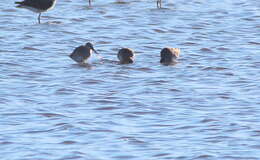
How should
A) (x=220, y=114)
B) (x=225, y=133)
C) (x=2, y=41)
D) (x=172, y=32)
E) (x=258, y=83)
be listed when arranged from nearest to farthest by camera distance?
(x=225, y=133)
(x=220, y=114)
(x=258, y=83)
(x=2, y=41)
(x=172, y=32)

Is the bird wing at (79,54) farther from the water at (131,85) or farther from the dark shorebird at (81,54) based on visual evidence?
the water at (131,85)

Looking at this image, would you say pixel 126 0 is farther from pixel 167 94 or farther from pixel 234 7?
pixel 167 94

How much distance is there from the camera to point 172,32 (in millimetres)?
23453

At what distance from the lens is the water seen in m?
12.4

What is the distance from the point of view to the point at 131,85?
16.9 m

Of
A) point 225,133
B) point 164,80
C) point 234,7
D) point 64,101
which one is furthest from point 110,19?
point 225,133

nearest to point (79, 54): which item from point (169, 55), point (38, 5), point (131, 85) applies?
point (169, 55)

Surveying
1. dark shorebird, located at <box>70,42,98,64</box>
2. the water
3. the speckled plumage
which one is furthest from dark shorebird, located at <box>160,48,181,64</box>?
dark shorebird, located at <box>70,42,98,64</box>

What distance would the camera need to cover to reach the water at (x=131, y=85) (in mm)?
12359

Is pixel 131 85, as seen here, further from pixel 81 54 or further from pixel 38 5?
pixel 38 5

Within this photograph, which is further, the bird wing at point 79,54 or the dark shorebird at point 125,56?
the bird wing at point 79,54

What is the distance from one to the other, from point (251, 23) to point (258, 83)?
8335 mm

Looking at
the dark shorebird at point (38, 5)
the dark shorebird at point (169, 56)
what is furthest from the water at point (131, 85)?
the dark shorebird at point (38, 5)

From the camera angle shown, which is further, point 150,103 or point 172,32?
point 172,32
